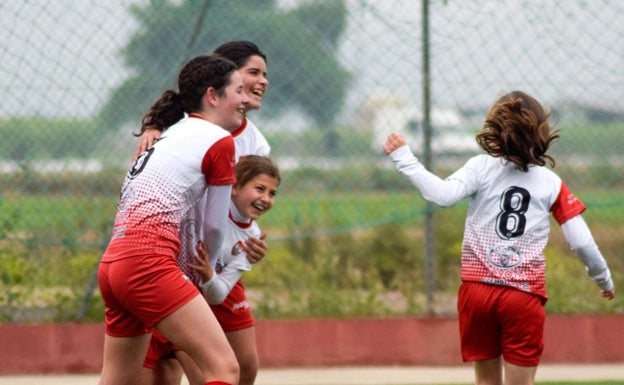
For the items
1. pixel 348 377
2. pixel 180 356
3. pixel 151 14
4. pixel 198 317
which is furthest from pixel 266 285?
pixel 198 317

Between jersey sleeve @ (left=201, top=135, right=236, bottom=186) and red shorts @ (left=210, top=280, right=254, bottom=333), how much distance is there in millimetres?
1044

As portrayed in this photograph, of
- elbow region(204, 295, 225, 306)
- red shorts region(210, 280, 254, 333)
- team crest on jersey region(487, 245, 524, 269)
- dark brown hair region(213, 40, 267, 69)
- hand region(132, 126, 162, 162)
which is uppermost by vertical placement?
dark brown hair region(213, 40, 267, 69)

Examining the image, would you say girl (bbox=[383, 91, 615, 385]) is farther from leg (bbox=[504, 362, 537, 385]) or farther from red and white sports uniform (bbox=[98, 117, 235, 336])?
red and white sports uniform (bbox=[98, 117, 235, 336])

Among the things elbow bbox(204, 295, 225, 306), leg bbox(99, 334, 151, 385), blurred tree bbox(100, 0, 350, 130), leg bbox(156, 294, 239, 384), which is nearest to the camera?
leg bbox(156, 294, 239, 384)

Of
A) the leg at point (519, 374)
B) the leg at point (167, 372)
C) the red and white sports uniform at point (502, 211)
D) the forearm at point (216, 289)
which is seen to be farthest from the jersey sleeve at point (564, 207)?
the leg at point (167, 372)

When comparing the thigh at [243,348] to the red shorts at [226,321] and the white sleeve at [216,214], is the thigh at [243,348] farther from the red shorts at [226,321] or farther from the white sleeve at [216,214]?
the white sleeve at [216,214]

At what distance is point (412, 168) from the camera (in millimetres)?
5527

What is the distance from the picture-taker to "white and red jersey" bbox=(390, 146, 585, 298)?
Answer: 17.9 ft

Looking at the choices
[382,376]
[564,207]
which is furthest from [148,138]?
[382,376]

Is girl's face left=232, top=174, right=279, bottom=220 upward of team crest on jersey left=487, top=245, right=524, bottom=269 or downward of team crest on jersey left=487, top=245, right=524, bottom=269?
upward

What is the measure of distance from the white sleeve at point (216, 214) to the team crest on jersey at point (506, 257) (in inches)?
50.3

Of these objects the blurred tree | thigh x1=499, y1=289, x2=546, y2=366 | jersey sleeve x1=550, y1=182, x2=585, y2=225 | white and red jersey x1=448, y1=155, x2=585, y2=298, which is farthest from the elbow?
the blurred tree

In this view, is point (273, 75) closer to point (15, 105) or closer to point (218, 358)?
point (15, 105)

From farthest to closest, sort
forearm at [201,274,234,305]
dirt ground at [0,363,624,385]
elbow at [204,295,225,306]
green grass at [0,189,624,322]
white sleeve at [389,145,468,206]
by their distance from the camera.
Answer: green grass at [0,189,624,322], dirt ground at [0,363,624,385], white sleeve at [389,145,468,206], elbow at [204,295,225,306], forearm at [201,274,234,305]
